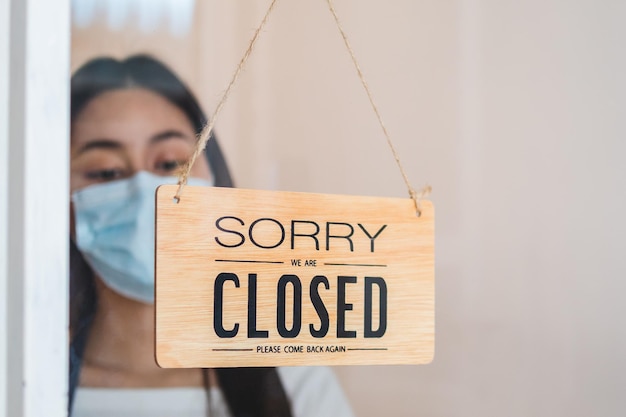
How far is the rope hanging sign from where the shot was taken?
604 millimetres

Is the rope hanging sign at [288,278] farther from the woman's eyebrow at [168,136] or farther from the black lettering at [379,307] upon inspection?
the woman's eyebrow at [168,136]

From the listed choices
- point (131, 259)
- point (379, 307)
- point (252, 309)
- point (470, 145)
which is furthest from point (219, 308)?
point (470, 145)

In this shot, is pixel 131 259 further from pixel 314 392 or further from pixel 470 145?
pixel 470 145

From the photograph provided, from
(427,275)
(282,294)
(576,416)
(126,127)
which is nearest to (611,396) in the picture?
(576,416)

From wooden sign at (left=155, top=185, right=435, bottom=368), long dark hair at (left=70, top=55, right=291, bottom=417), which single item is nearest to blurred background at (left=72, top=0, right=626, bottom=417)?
long dark hair at (left=70, top=55, right=291, bottom=417)

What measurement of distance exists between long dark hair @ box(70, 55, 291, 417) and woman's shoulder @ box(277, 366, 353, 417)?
0.06ft

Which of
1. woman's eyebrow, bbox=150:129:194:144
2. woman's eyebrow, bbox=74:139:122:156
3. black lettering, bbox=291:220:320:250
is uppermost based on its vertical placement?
woman's eyebrow, bbox=150:129:194:144

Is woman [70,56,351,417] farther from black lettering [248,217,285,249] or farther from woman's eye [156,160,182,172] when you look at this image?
black lettering [248,217,285,249]

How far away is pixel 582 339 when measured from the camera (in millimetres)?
1202

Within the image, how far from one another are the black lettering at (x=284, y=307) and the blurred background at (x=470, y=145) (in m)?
0.51

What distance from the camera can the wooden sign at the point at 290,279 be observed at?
1.98ft

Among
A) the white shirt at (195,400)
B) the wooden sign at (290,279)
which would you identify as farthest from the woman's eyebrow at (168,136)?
the wooden sign at (290,279)

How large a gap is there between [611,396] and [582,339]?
0.12 meters

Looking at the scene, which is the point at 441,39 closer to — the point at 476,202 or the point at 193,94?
the point at 476,202
